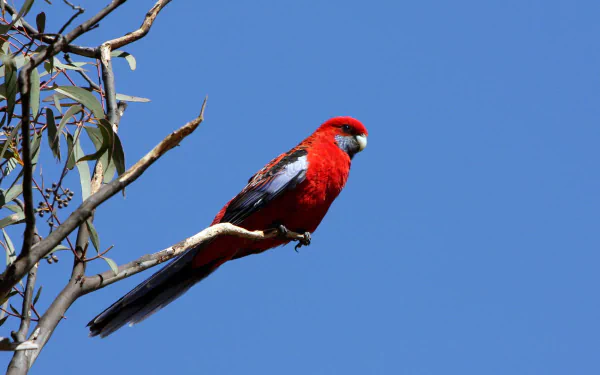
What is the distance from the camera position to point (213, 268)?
421cm

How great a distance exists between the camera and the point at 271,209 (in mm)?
4367

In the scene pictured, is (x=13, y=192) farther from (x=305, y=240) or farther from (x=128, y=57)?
(x=305, y=240)

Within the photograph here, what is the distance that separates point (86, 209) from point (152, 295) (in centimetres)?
173

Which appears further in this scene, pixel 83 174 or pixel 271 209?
pixel 271 209

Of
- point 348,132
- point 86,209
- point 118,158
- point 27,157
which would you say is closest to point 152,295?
point 118,158

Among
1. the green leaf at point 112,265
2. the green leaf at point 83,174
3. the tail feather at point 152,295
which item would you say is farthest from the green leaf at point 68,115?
the tail feather at point 152,295

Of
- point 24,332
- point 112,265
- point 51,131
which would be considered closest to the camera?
point 24,332

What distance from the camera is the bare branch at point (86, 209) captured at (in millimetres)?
2127

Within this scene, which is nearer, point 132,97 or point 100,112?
point 100,112

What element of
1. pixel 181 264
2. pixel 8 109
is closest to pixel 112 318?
pixel 181 264

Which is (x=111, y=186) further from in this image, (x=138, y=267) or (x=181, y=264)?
(x=181, y=264)

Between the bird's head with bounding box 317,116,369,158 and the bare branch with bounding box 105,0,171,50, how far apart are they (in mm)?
1731

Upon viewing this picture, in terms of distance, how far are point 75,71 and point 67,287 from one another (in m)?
1.35

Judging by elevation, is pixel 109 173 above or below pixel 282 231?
below
